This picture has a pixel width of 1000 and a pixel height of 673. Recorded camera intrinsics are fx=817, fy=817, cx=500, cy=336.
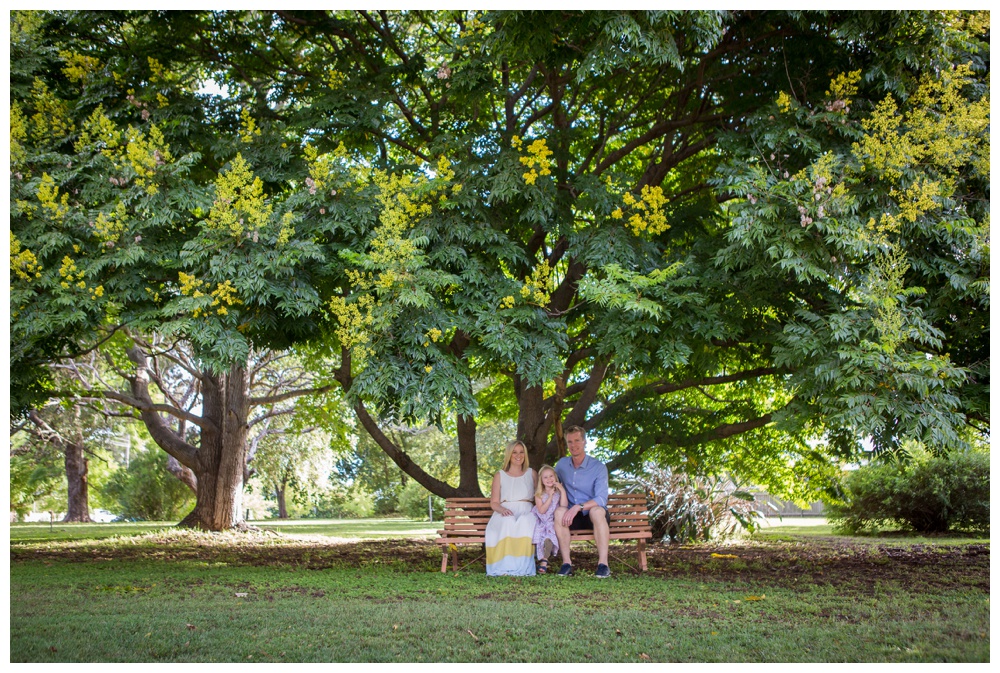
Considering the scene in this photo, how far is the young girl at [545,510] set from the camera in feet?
25.1

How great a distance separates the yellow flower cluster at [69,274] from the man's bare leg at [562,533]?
474 cm

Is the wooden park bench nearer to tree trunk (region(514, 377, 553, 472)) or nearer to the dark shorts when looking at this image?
the dark shorts

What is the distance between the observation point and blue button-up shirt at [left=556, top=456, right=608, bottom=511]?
7590 mm

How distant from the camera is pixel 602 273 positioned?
7.91m

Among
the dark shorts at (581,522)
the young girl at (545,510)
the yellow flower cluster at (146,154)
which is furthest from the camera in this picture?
the dark shorts at (581,522)

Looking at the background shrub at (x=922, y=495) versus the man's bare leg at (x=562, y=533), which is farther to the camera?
the background shrub at (x=922, y=495)

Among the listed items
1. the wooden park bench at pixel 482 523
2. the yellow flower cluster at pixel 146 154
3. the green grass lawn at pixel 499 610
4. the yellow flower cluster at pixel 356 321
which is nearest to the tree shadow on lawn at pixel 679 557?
the green grass lawn at pixel 499 610

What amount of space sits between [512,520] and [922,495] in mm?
8005

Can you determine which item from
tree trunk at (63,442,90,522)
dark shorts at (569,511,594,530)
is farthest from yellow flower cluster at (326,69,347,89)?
tree trunk at (63,442,90,522)

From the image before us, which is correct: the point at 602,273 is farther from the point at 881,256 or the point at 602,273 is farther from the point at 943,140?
the point at 943,140

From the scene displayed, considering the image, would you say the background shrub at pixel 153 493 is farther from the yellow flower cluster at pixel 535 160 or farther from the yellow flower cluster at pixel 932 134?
the yellow flower cluster at pixel 932 134

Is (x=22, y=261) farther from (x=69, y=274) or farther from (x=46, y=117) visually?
(x=46, y=117)

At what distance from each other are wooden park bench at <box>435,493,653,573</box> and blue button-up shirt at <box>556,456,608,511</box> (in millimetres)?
343
